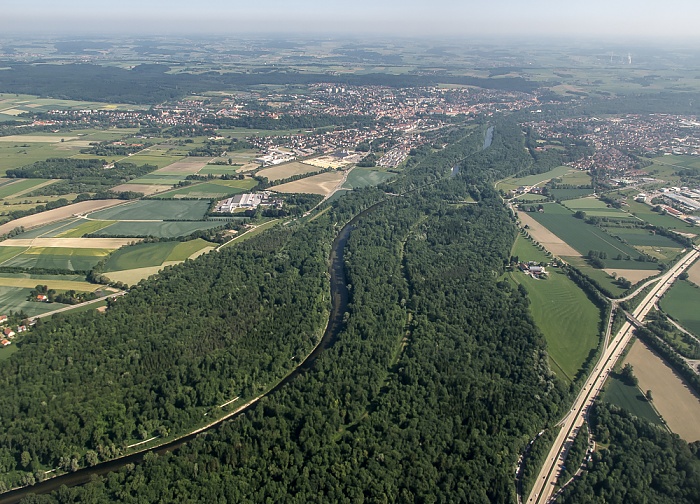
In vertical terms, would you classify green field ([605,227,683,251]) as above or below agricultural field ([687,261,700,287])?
above

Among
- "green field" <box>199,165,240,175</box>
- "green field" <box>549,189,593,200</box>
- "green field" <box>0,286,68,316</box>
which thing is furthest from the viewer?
"green field" <box>199,165,240,175</box>

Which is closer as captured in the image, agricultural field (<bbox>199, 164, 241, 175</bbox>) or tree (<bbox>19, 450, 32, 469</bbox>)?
tree (<bbox>19, 450, 32, 469</bbox>)

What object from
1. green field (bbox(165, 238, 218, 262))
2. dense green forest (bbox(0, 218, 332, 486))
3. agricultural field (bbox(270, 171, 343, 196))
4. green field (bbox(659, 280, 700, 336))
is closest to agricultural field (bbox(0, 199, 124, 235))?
green field (bbox(165, 238, 218, 262))

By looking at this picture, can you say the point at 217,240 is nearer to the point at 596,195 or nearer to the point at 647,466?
the point at 647,466

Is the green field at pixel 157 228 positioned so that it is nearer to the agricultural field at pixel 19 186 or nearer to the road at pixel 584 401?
the agricultural field at pixel 19 186

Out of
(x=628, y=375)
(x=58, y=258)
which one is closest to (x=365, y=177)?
(x=58, y=258)

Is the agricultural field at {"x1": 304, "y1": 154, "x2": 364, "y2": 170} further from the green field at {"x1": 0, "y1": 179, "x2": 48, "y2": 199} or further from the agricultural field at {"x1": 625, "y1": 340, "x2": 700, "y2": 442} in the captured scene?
the agricultural field at {"x1": 625, "y1": 340, "x2": 700, "y2": 442}
